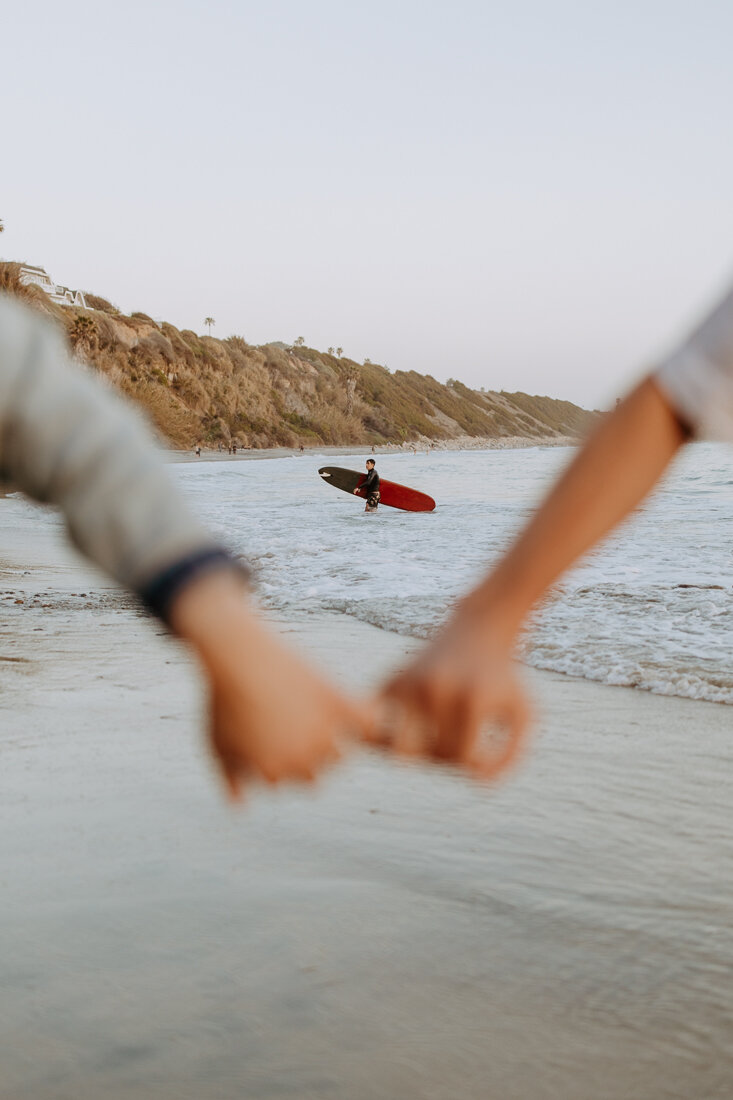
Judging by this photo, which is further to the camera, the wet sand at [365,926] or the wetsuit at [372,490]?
the wetsuit at [372,490]

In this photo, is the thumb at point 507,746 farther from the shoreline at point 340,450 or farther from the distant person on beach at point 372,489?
the distant person on beach at point 372,489

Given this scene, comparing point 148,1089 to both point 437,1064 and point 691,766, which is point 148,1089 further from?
point 691,766

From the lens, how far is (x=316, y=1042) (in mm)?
2012

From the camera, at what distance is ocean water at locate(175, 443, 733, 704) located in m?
6.04

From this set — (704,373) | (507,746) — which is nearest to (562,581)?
(507,746)

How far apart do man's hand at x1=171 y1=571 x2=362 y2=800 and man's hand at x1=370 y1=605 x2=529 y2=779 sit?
5cm

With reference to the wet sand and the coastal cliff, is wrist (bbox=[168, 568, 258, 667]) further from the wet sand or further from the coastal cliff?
the coastal cliff

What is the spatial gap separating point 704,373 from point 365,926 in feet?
6.41

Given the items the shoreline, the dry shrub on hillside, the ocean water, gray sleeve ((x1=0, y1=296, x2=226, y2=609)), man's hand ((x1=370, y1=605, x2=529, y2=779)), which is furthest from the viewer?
the dry shrub on hillside

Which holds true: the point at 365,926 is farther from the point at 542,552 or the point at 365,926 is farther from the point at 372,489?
the point at 372,489

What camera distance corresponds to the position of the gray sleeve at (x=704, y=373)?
91cm

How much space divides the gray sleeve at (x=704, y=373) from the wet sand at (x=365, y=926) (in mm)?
1457

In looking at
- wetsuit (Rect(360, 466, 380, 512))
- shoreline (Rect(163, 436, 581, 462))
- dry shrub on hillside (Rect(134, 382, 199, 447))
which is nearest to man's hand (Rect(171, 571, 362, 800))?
shoreline (Rect(163, 436, 581, 462))

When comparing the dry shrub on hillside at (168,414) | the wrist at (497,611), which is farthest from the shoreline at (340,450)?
the dry shrub on hillside at (168,414)
